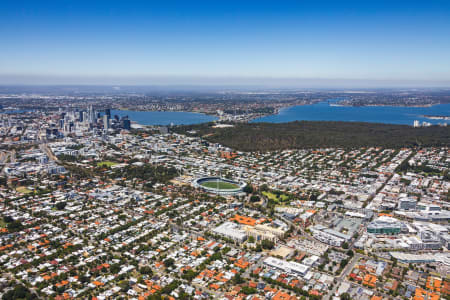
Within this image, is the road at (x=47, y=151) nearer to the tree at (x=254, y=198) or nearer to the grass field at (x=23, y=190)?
the grass field at (x=23, y=190)

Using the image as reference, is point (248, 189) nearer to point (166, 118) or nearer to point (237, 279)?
point (237, 279)

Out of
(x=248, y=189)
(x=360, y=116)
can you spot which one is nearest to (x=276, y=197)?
(x=248, y=189)

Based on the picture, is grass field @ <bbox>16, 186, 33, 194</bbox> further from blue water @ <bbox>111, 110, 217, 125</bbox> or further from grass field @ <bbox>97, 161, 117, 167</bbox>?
blue water @ <bbox>111, 110, 217, 125</bbox>

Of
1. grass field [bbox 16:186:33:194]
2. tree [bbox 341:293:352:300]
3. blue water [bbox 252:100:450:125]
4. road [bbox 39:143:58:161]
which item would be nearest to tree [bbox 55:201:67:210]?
grass field [bbox 16:186:33:194]

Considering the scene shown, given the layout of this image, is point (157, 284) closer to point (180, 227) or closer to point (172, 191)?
point (180, 227)

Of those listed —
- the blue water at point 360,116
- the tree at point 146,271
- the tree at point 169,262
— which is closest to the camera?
the tree at point 146,271

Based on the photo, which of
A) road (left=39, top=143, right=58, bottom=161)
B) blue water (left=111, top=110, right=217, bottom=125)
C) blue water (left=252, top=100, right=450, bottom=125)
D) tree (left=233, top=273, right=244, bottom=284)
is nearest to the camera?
tree (left=233, top=273, right=244, bottom=284)

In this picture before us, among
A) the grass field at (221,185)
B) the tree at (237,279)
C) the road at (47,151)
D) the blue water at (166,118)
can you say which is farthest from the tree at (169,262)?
the blue water at (166,118)

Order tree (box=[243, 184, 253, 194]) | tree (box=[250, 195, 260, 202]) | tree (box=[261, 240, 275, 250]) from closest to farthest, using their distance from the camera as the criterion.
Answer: tree (box=[261, 240, 275, 250]), tree (box=[250, 195, 260, 202]), tree (box=[243, 184, 253, 194])

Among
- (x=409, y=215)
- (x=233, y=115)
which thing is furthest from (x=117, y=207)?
(x=233, y=115)
